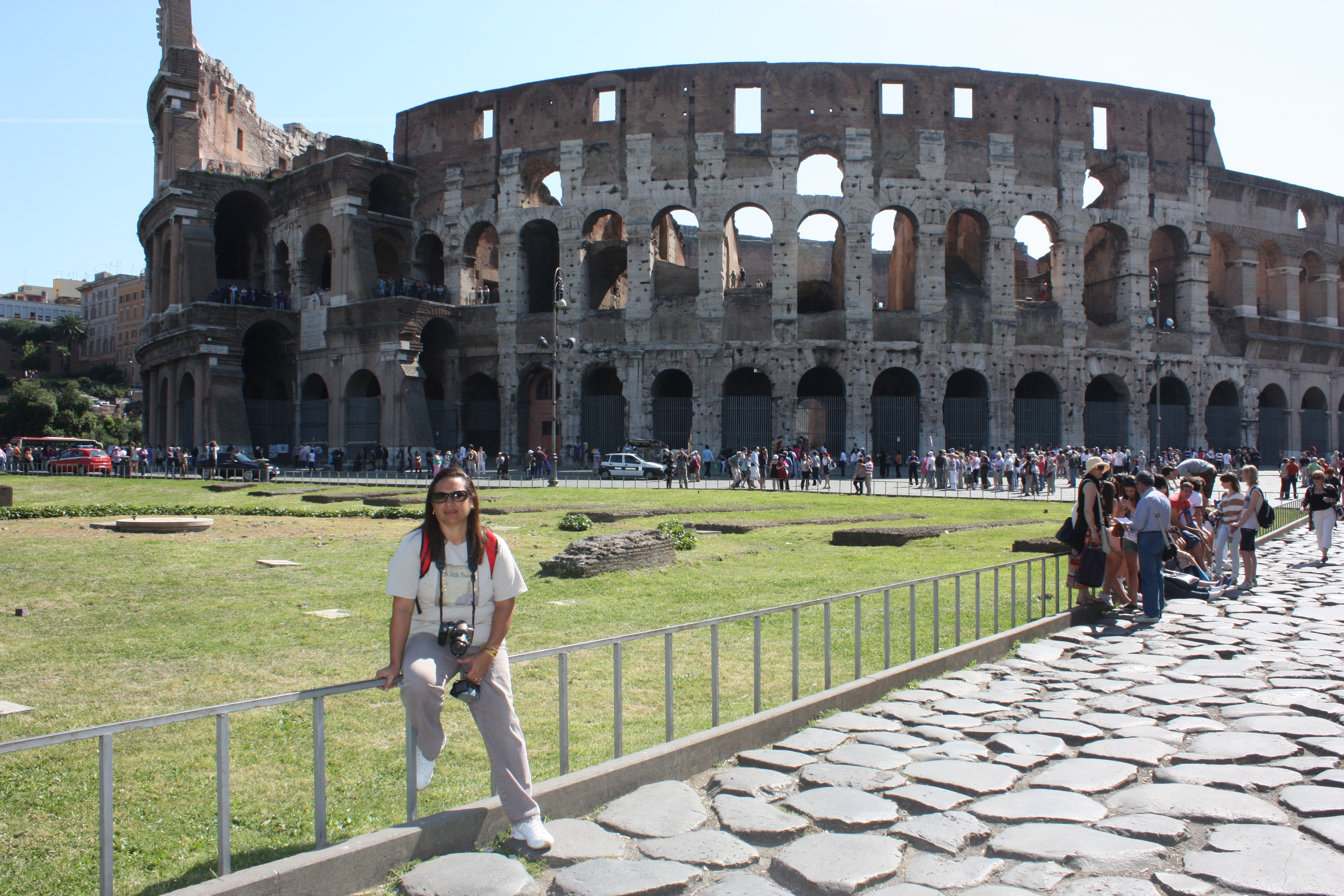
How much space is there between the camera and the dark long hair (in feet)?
11.8

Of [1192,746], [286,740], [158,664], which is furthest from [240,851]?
[1192,746]

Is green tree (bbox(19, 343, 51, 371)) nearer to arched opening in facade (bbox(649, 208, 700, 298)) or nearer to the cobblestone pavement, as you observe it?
arched opening in facade (bbox(649, 208, 700, 298))

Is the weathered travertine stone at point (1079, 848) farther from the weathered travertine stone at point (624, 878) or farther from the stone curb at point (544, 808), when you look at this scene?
the stone curb at point (544, 808)

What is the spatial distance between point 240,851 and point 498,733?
1.00m

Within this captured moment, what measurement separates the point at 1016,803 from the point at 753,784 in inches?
43.8

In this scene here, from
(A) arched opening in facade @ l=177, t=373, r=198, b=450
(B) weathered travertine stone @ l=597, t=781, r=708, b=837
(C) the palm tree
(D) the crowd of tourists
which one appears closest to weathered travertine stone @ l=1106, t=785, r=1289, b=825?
(B) weathered travertine stone @ l=597, t=781, r=708, b=837

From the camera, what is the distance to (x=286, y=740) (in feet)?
15.5

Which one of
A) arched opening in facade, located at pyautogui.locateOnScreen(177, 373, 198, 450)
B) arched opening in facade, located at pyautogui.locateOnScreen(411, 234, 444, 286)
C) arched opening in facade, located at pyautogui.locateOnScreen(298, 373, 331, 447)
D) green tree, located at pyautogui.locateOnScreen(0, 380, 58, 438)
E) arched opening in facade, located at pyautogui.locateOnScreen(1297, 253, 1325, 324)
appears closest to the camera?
arched opening in facade, located at pyautogui.locateOnScreen(298, 373, 331, 447)

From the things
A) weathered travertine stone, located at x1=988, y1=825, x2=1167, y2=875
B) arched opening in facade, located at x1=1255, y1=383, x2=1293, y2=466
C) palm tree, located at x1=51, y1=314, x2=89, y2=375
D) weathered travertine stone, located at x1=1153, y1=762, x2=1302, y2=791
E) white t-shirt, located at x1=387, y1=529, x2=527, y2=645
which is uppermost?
palm tree, located at x1=51, y1=314, x2=89, y2=375

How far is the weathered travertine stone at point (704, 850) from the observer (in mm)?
3443

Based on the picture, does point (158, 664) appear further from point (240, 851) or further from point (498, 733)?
point (498, 733)

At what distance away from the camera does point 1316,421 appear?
41.5 metres

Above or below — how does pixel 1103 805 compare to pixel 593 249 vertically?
below

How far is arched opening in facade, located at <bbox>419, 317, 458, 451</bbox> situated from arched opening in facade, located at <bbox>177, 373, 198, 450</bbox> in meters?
10.2
